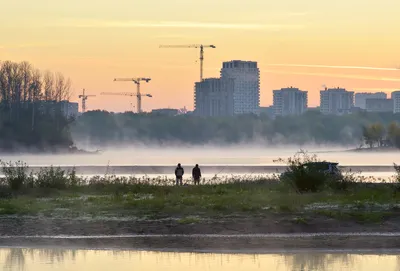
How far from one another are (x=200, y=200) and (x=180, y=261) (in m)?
11.5

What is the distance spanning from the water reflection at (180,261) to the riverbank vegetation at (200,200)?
5.05 meters

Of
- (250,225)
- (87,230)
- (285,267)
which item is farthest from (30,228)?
(285,267)

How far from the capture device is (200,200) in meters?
38.5

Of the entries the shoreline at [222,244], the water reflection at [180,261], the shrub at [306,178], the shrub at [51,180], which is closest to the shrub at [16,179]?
the shrub at [51,180]

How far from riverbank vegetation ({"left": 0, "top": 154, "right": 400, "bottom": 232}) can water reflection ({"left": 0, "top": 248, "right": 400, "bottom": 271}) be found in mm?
5051

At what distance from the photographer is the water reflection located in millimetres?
25688

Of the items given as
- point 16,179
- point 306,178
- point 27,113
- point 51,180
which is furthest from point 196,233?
point 27,113

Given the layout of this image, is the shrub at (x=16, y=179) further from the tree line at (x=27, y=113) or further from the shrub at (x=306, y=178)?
the tree line at (x=27, y=113)

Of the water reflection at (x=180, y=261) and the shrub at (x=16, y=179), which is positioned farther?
the shrub at (x=16, y=179)

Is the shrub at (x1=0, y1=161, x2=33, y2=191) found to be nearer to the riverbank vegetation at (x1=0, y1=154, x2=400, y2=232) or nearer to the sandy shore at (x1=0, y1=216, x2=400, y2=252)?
the riverbank vegetation at (x1=0, y1=154, x2=400, y2=232)

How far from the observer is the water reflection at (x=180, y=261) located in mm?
25688

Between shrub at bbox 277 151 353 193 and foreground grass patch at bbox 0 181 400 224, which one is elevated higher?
shrub at bbox 277 151 353 193

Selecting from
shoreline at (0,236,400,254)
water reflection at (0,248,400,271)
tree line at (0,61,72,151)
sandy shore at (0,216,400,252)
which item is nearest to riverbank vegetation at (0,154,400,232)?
sandy shore at (0,216,400,252)

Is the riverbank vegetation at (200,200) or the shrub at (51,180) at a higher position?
the shrub at (51,180)
